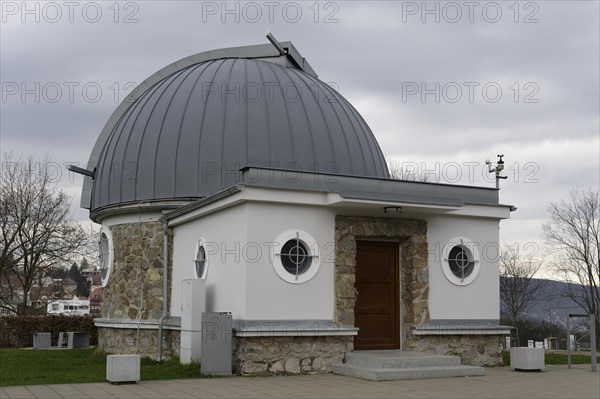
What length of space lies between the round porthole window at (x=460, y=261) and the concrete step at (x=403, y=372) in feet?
7.42

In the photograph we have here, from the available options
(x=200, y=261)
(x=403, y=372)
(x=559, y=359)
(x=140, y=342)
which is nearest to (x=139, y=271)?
(x=140, y=342)

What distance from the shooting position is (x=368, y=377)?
1173 centimetres

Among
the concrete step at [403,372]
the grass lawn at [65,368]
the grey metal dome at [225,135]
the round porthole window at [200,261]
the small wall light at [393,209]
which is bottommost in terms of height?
the grass lawn at [65,368]

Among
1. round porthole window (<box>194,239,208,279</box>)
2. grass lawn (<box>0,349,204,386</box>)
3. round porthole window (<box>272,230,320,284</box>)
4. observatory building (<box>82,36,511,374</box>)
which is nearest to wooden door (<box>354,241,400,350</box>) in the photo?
observatory building (<box>82,36,511,374</box>)

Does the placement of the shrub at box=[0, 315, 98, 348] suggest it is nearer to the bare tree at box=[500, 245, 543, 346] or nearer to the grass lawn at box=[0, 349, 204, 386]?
the grass lawn at box=[0, 349, 204, 386]

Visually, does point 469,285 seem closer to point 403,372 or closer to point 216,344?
point 403,372

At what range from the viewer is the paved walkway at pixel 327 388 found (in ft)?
33.1

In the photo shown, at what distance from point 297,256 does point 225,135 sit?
420 centimetres

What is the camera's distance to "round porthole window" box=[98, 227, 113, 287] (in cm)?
1758

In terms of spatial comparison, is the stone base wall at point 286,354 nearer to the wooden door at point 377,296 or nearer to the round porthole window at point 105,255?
the wooden door at point 377,296

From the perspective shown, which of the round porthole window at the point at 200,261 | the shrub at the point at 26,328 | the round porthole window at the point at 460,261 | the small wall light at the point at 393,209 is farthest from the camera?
the shrub at the point at 26,328

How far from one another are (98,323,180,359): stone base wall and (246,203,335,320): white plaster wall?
11.7ft

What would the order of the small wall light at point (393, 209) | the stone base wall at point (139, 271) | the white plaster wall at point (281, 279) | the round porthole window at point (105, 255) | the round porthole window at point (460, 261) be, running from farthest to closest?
the round porthole window at point (105, 255)
the stone base wall at point (139, 271)
the round porthole window at point (460, 261)
the small wall light at point (393, 209)
the white plaster wall at point (281, 279)

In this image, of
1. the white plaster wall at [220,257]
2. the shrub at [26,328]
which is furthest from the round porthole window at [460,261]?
the shrub at [26,328]
